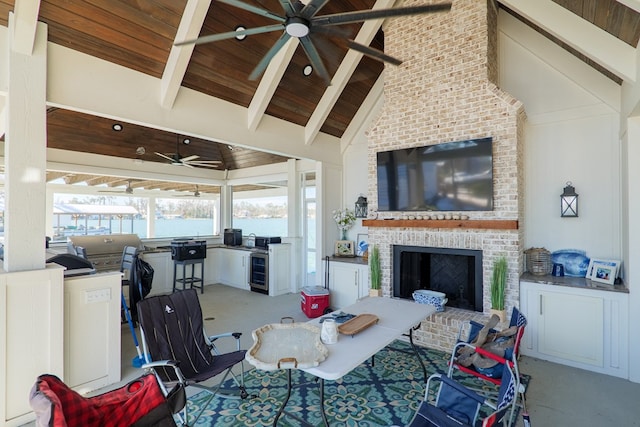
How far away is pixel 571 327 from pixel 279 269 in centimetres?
486

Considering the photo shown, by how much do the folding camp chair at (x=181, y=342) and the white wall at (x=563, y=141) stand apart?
408cm

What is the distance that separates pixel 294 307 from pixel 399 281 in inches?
83.8

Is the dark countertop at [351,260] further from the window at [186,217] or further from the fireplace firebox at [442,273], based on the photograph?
the window at [186,217]

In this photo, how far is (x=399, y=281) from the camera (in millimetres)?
4793

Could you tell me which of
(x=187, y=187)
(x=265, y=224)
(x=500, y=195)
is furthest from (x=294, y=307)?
(x=187, y=187)

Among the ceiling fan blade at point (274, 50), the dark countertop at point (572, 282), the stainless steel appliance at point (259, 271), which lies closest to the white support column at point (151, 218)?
the stainless steel appliance at point (259, 271)

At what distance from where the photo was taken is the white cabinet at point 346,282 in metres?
5.45

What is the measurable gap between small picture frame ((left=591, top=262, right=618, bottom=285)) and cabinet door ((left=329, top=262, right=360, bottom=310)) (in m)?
3.08

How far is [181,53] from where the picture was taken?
3.57 meters

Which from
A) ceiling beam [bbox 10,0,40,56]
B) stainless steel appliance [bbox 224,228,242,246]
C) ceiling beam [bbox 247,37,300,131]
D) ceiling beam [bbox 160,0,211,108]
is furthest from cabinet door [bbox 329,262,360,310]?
ceiling beam [bbox 10,0,40,56]

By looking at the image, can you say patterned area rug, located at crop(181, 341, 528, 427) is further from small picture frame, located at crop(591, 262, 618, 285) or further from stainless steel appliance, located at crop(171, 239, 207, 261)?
stainless steel appliance, located at crop(171, 239, 207, 261)

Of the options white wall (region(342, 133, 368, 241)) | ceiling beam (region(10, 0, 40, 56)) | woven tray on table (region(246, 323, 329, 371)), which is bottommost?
woven tray on table (region(246, 323, 329, 371))

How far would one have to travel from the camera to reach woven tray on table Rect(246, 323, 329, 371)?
2105 mm

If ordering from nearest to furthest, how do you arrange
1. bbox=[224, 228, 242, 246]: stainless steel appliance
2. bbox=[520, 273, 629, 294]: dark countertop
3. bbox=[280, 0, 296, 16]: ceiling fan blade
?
bbox=[280, 0, 296, 16]: ceiling fan blade, bbox=[520, 273, 629, 294]: dark countertop, bbox=[224, 228, 242, 246]: stainless steel appliance
